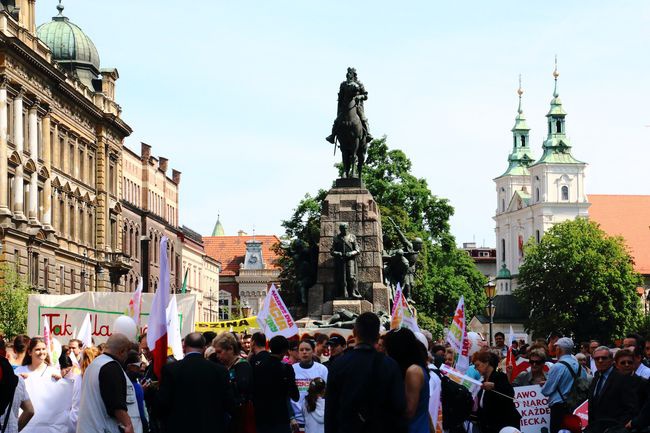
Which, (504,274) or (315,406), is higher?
(504,274)

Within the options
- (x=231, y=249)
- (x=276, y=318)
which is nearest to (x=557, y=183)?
(x=231, y=249)

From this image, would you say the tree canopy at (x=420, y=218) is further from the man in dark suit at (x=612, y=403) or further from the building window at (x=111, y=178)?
the man in dark suit at (x=612, y=403)

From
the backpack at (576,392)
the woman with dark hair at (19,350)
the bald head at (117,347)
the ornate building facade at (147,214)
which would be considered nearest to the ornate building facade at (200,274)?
the ornate building facade at (147,214)

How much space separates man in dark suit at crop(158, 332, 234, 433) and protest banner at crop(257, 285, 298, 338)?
813 cm

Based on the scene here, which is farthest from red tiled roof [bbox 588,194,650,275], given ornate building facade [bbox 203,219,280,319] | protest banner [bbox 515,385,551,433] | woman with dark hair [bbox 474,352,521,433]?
woman with dark hair [bbox 474,352,521,433]

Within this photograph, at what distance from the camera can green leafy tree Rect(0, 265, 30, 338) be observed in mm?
52938

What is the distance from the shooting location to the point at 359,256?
30.1 meters

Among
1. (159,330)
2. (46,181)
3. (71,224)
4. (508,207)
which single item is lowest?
(159,330)

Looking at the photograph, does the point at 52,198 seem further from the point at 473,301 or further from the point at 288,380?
the point at 288,380

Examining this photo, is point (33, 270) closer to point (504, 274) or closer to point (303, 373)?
point (303, 373)

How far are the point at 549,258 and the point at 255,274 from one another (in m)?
56.4

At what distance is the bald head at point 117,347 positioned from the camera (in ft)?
39.7

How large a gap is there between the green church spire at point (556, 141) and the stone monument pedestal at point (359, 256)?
146 metres

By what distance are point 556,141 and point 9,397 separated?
561 ft
